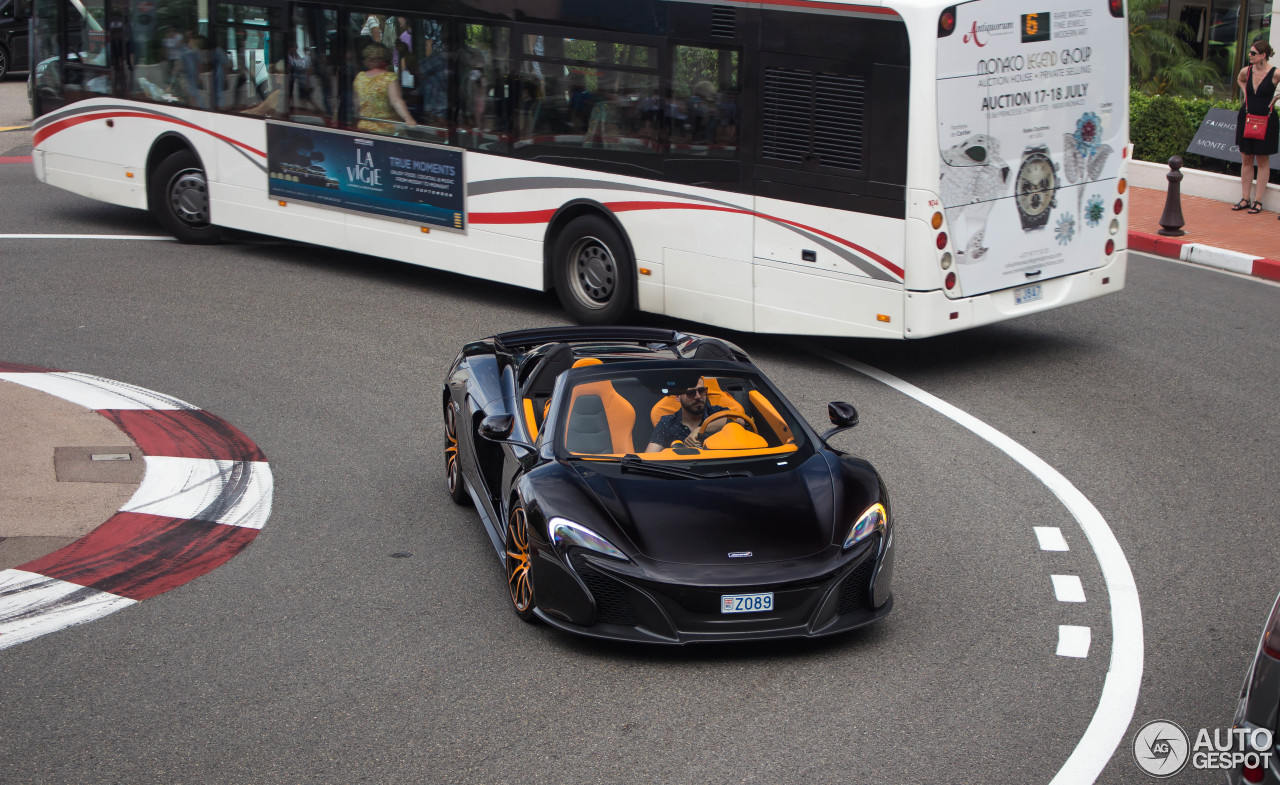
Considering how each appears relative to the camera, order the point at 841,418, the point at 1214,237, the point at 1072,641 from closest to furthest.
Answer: the point at 1072,641 → the point at 841,418 → the point at 1214,237

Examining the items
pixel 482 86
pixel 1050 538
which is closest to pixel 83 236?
pixel 482 86

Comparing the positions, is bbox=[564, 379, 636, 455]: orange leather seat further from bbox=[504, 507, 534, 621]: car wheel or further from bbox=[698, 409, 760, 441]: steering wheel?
bbox=[504, 507, 534, 621]: car wheel

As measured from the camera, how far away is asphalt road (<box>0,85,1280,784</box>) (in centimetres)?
562

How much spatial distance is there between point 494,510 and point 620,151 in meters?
5.67

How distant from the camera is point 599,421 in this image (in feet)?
24.0

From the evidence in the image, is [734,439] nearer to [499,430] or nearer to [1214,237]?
[499,430]

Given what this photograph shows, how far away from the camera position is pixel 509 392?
816 cm

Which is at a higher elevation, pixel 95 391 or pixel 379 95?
pixel 379 95

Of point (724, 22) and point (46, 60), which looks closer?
point (724, 22)

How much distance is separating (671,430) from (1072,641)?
7.39ft

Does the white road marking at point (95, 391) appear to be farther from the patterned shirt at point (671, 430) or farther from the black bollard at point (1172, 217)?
the black bollard at point (1172, 217)

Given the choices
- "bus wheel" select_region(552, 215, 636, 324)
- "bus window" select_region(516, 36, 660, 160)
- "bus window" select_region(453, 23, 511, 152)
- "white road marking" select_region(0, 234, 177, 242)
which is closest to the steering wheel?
"bus window" select_region(516, 36, 660, 160)

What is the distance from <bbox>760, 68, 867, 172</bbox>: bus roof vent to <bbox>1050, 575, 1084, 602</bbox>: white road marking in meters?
4.45
